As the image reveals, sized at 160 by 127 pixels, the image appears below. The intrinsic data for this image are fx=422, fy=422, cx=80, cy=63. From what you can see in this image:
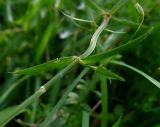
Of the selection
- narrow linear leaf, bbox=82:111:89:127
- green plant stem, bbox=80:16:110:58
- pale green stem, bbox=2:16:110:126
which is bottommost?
narrow linear leaf, bbox=82:111:89:127

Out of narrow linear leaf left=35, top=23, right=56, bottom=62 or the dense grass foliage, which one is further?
narrow linear leaf left=35, top=23, right=56, bottom=62

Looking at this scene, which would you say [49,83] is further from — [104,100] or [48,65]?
[104,100]

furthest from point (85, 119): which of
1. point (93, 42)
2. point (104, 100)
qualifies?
point (93, 42)

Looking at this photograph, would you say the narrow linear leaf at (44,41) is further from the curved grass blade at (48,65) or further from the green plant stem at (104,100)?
the curved grass blade at (48,65)

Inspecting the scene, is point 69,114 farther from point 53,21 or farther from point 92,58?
point 53,21

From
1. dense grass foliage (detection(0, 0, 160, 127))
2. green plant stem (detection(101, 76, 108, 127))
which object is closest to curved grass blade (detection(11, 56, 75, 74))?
dense grass foliage (detection(0, 0, 160, 127))

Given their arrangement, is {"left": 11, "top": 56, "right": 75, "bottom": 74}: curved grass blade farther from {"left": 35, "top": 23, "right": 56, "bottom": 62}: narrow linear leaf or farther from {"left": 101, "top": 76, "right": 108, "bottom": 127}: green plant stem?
{"left": 35, "top": 23, "right": 56, "bottom": 62}: narrow linear leaf

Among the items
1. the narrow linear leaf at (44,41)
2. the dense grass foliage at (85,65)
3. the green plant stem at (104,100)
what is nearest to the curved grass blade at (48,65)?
the dense grass foliage at (85,65)

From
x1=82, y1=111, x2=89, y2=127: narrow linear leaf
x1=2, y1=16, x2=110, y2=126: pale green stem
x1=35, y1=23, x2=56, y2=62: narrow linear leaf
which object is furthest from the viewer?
x1=35, y1=23, x2=56, y2=62: narrow linear leaf

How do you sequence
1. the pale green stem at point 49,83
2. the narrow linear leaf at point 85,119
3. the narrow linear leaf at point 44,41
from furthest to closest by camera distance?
the narrow linear leaf at point 44,41 < the narrow linear leaf at point 85,119 < the pale green stem at point 49,83
